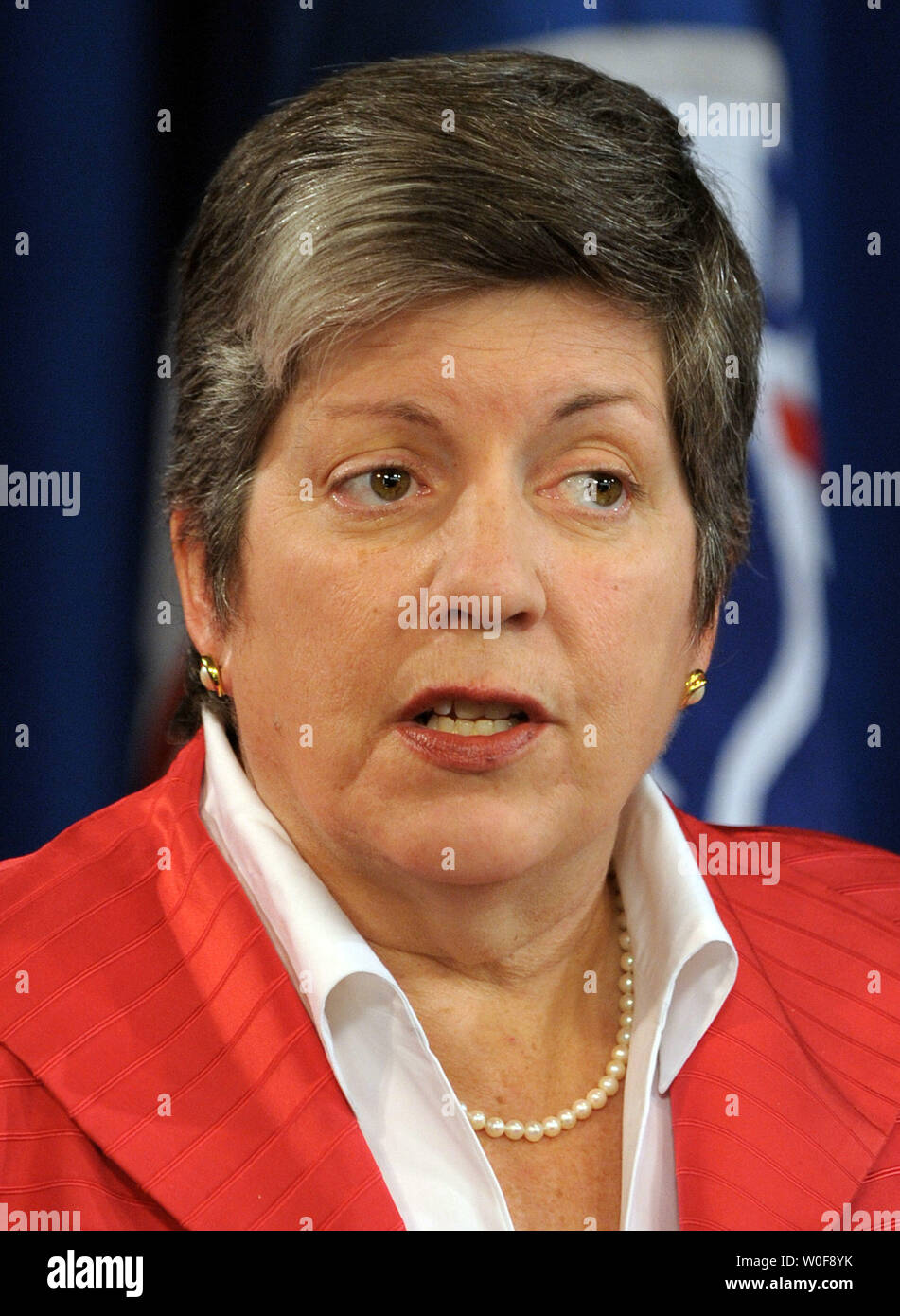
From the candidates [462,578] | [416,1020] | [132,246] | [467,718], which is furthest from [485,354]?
[132,246]

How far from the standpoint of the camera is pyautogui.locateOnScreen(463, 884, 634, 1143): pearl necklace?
1.26 meters

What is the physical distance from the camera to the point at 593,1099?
4.28 feet

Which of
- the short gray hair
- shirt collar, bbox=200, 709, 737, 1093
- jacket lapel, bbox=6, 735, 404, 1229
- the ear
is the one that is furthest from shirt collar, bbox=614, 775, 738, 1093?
the ear

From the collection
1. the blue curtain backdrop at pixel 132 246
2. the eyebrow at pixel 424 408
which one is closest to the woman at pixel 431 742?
the eyebrow at pixel 424 408

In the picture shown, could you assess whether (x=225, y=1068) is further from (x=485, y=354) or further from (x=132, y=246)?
(x=132, y=246)

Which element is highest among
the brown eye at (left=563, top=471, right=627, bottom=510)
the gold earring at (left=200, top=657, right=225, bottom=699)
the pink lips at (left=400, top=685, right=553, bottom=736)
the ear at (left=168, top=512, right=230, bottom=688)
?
the brown eye at (left=563, top=471, right=627, bottom=510)

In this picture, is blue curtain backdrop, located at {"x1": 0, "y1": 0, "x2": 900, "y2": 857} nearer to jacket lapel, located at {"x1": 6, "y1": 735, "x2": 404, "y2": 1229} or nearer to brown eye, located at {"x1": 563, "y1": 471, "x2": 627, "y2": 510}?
jacket lapel, located at {"x1": 6, "y1": 735, "x2": 404, "y2": 1229}

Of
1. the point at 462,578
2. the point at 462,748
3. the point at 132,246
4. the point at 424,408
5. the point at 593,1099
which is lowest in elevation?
the point at 593,1099

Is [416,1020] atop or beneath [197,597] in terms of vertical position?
beneath

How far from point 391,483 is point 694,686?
38 centimetres

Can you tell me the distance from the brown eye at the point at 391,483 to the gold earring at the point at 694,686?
1.14 ft

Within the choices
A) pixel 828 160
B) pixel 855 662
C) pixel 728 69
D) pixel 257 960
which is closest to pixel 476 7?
pixel 728 69

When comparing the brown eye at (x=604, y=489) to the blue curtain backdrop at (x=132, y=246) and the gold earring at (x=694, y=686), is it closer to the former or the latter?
the gold earring at (x=694, y=686)

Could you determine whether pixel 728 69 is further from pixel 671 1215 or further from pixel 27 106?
pixel 671 1215
